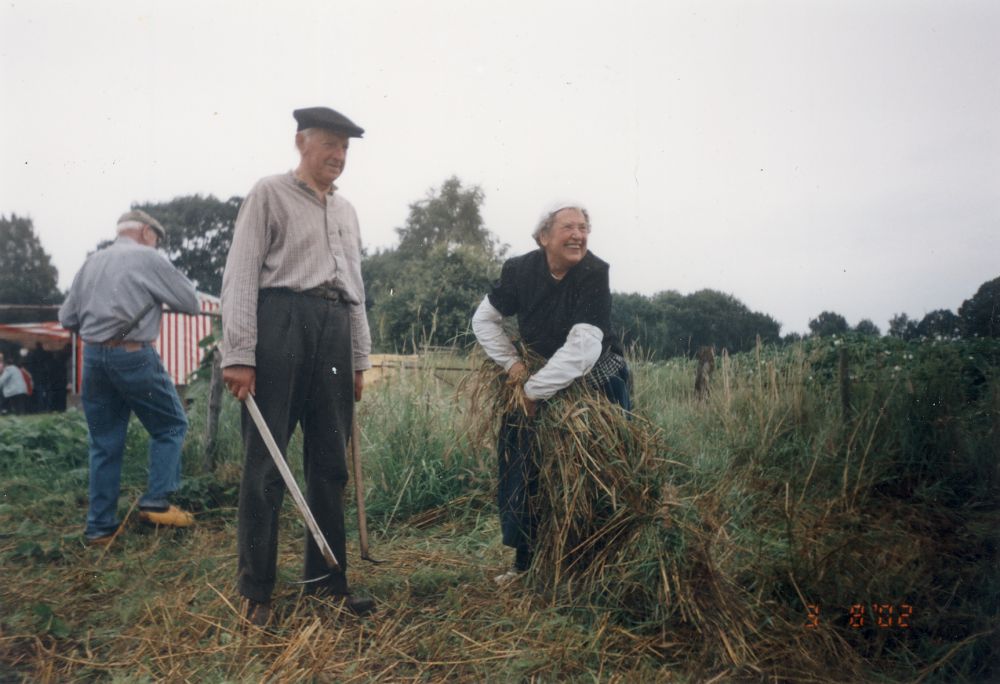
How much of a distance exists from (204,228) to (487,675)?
11.7 ft

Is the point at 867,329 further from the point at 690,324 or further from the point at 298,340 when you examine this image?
the point at 298,340

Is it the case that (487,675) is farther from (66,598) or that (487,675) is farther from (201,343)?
(201,343)

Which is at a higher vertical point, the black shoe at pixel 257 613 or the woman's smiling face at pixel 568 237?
the woman's smiling face at pixel 568 237

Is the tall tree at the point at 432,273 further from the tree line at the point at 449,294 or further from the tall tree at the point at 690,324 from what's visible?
the tall tree at the point at 690,324

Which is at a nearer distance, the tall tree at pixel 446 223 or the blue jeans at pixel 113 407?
the blue jeans at pixel 113 407

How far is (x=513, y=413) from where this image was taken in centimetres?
255

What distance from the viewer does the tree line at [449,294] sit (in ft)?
12.3

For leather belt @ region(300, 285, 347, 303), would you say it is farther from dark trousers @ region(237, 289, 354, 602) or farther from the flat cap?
the flat cap

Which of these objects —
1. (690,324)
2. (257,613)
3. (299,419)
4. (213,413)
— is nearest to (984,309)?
(299,419)

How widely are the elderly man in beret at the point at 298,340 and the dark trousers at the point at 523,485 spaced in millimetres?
665

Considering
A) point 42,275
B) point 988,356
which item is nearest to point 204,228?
point 42,275

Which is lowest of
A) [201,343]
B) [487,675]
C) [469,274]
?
[487,675]

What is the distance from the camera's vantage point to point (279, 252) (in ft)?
6.97

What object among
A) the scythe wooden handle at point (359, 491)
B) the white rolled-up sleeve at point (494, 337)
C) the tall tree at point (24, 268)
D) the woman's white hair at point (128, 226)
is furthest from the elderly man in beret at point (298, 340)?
the woman's white hair at point (128, 226)
